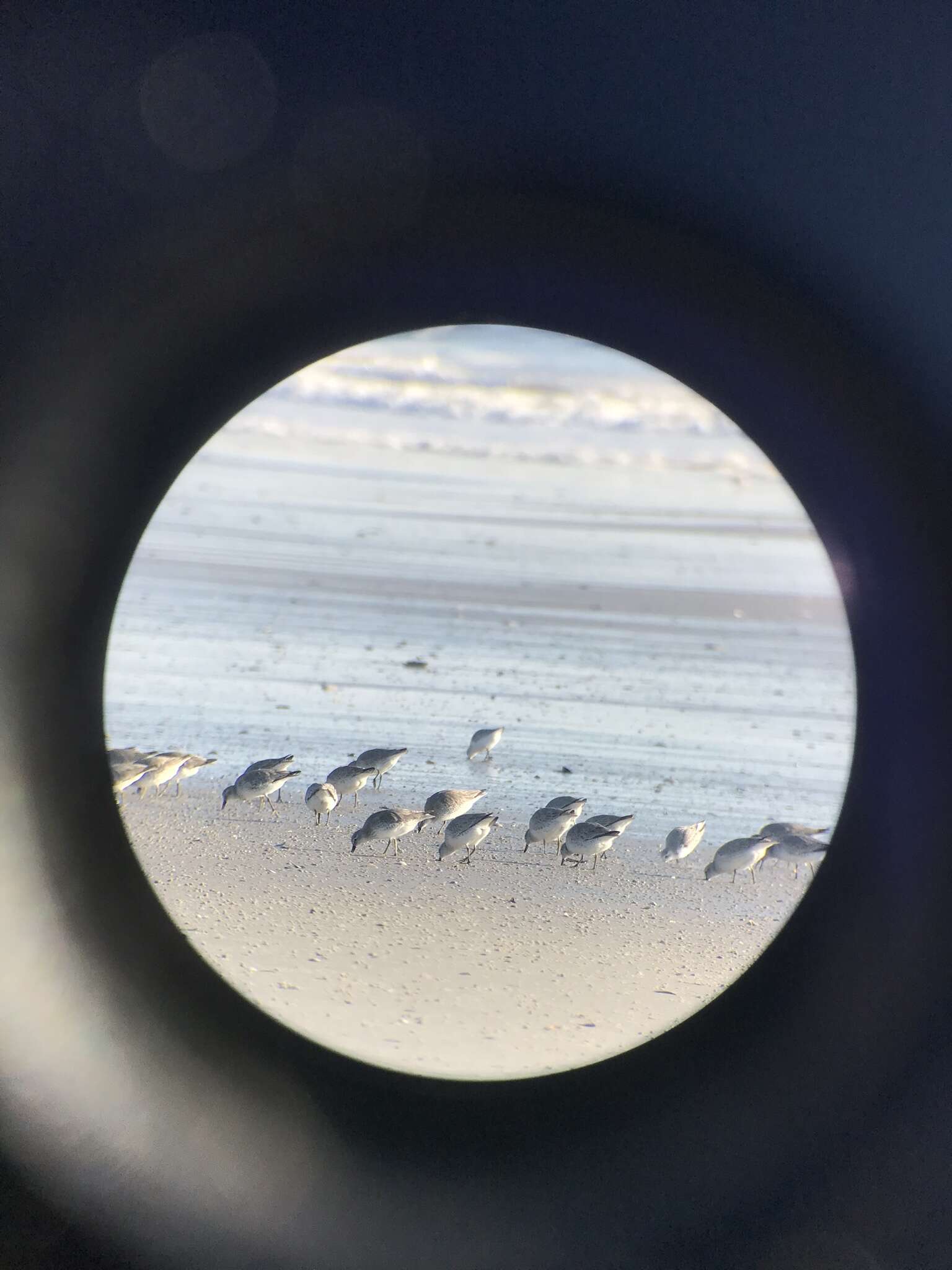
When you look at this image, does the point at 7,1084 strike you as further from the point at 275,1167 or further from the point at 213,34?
the point at 213,34

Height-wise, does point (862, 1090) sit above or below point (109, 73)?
below

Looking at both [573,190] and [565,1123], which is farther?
[565,1123]

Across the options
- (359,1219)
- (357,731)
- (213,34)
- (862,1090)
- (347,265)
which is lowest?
(359,1219)

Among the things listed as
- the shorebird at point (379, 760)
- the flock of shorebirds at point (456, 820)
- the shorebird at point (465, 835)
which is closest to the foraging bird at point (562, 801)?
the flock of shorebirds at point (456, 820)

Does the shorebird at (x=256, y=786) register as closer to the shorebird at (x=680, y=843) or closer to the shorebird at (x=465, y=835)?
the shorebird at (x=465, y=835)

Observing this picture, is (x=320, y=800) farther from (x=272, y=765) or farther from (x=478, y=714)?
(x=478, y=714)

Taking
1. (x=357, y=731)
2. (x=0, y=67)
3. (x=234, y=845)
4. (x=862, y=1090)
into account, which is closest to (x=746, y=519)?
(x=357, y=731)
